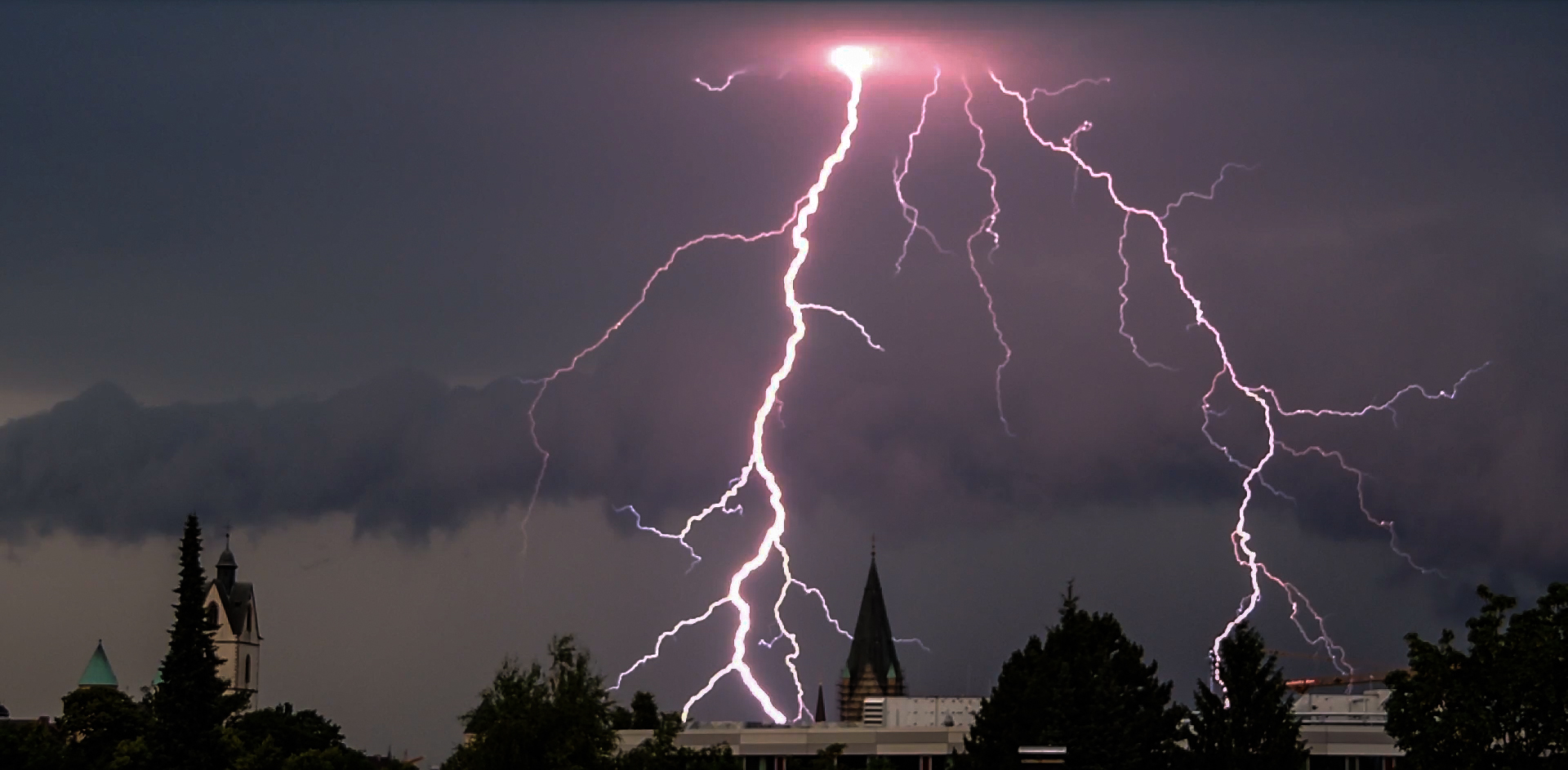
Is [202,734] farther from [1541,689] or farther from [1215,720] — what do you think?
[1541,689]

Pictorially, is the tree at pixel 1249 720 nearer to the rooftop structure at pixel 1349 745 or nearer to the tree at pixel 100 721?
the rooftop structure at pixel 1349 745

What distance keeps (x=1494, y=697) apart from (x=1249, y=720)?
5.45 metres

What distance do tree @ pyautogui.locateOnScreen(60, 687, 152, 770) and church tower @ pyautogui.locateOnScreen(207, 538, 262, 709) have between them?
59.6 meters

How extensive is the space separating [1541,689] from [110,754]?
56.5 meters

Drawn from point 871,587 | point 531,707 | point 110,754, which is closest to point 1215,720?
point 531,707

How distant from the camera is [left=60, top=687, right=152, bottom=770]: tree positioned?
303ft

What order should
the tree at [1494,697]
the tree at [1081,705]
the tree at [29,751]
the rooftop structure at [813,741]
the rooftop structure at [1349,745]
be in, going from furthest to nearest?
the rooftop structure at [813,741] < the rooftop structure at [1349,745] < the tree at [29,751] < the tree at [1081,705] < the tree at [1494,697]

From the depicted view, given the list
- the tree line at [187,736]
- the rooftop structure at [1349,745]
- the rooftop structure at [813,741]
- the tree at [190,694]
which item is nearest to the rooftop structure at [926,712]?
the rooftop structure at [813,741]

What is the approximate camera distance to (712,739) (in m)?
92.2

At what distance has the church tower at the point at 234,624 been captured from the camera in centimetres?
17038

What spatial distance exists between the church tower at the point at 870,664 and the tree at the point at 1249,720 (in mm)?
117772

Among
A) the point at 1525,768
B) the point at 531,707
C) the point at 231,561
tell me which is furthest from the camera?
the point at 231,561

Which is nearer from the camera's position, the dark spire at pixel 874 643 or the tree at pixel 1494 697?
the tree at pixel 1494 697

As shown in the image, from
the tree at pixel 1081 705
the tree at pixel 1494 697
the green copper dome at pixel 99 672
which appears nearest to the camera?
the tree at pixel 1494 697
